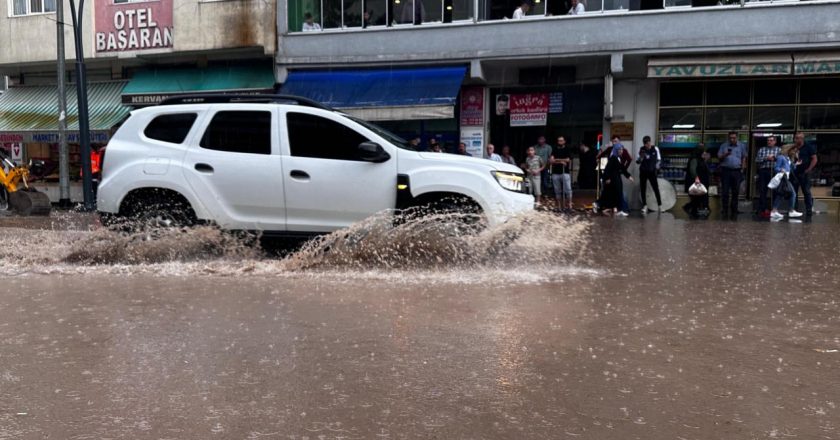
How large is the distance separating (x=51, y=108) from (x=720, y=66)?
18976 millimetres

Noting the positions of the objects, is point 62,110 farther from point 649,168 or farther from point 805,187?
point 805,187

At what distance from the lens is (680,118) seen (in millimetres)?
17000

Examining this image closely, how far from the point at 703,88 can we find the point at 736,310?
13.0m

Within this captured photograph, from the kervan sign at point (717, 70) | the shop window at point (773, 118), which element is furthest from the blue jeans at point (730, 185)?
the kervan sign at point (717, 70)

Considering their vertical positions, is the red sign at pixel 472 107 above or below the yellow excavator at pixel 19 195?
above

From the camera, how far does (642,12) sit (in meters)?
16.2

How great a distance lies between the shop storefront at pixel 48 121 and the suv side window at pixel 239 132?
43.0 feet

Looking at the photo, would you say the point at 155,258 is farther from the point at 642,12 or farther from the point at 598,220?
the point at 642,12

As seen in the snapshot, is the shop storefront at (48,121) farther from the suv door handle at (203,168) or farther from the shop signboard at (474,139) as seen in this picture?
the suv door handle at (203,168)

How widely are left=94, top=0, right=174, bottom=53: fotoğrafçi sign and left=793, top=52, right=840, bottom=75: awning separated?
1610cm

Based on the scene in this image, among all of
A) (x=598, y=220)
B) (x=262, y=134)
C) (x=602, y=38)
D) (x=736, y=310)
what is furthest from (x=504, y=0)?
(x=736, y=310)

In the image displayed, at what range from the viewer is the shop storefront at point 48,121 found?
19.9 meters

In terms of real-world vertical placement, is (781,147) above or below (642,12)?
below

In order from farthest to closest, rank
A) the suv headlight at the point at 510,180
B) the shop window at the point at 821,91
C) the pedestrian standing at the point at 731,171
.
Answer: the shop window at the point at 821,91 < the pedestrian standing at the point at 731,171 < the suv headlight at the point at 510,180
